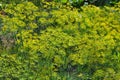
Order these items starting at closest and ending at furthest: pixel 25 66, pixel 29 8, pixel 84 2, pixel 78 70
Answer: pixel 25 66
pixel 78 70
pixel 29 8
pixel 84 2

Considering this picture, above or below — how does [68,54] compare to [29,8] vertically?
below

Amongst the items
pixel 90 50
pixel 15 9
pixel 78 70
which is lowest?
pixel 78 70

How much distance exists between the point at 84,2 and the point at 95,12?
137 centimetres

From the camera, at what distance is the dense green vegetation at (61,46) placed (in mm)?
4320

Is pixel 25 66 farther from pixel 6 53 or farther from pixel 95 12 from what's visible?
pixel 95 12

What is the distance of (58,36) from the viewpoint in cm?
450

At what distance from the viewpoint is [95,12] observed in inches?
201

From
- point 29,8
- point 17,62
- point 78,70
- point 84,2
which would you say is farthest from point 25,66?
point 84,2

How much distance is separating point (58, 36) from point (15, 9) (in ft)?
3.01

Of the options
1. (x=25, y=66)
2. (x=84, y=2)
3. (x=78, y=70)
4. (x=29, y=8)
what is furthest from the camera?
(x=84, y=2)

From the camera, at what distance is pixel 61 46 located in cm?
449

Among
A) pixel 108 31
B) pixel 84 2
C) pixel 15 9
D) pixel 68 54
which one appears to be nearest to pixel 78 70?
pixel 68 54

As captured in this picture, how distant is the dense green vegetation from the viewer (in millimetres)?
4320

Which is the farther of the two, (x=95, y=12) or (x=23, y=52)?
(x=95, y=12)
